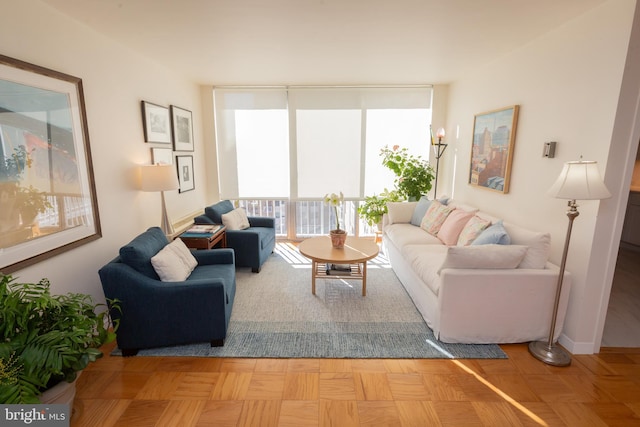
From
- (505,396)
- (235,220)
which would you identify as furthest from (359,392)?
(235,220)

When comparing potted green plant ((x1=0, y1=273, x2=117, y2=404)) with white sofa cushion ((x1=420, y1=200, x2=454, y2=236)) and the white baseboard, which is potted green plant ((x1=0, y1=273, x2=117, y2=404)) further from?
white sofa cushion ((x1=420, y1=200, x2=454, y2=236))

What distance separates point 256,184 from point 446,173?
3133 millimetres

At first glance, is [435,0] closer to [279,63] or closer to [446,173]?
[279,63]

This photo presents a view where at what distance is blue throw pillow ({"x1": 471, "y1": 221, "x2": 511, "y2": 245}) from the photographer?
8.72 feet

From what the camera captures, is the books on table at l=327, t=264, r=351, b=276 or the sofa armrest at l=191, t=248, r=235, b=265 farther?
the books on table at l=327, t=264, r=351, b=276

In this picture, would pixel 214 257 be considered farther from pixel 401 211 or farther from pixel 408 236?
pixel 401 211

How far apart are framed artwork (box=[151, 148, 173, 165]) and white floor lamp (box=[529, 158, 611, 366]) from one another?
3665 millimetres

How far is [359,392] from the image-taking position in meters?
2.04

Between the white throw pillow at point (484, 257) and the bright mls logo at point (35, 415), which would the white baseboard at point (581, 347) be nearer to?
the white throw pillow at point (484, 257)

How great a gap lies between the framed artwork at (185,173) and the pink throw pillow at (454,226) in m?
3.41

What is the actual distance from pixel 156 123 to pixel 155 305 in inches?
87.4

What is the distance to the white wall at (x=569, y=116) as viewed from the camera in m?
2.10

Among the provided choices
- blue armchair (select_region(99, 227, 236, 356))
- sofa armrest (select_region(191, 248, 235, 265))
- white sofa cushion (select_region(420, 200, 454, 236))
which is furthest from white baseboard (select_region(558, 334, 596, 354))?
sofa armrest (select_region(191, 248, 235, 265))

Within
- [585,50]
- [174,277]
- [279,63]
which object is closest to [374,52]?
[279,63]
